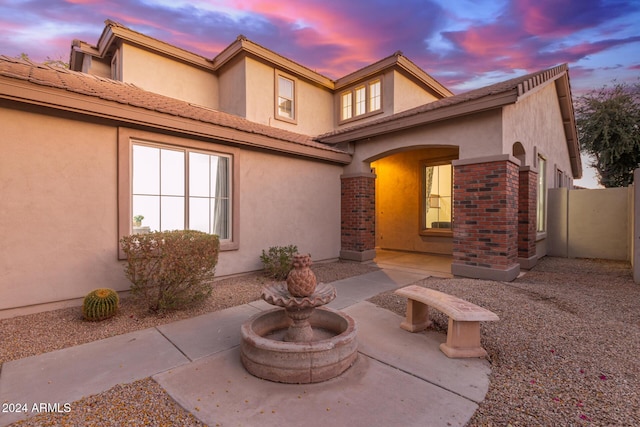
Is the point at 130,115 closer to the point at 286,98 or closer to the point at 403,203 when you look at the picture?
the point at 286,98

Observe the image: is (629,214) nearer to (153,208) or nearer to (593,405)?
(593,405)

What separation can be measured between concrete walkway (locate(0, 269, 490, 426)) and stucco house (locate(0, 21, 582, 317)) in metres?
2.18

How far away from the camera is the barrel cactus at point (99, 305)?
401cm

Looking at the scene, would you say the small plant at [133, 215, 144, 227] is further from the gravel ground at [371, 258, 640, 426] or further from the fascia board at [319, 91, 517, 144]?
the fascia board at [319, 91, 517, 144]

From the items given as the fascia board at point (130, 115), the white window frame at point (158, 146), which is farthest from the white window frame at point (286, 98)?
the white window frame at point (158, 146)

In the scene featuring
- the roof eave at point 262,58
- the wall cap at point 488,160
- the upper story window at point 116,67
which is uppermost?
the roof eave at point 262,58

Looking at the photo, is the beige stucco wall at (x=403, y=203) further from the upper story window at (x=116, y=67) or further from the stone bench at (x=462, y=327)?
the upper story window at (x=116, y=67)

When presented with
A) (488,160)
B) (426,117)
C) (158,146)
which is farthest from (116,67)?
(488,160)

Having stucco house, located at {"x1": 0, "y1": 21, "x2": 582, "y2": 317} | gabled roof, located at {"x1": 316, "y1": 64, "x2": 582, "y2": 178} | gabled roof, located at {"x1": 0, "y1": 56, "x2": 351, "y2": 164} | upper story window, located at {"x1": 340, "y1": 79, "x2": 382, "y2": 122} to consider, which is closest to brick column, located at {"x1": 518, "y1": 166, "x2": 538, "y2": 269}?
stucco house, located at {"x1": 0, "y1": 21, "x2": 582, "y2": 317}

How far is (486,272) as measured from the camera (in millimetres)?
6328

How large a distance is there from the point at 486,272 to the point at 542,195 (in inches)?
211

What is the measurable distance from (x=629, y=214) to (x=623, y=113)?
890 centimetres

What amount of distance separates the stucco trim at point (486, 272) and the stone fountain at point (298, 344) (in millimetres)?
4385

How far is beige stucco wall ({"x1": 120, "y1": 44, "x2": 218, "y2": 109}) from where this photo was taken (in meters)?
9.11
